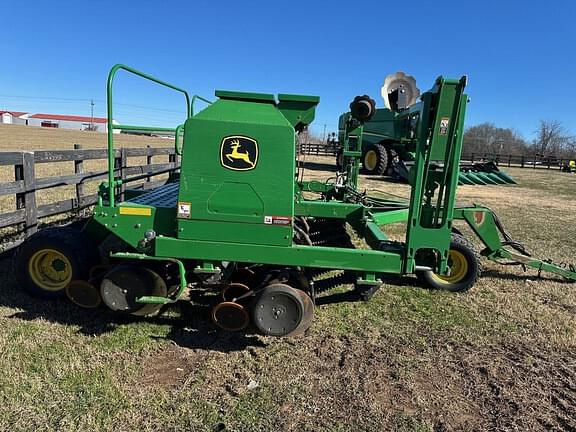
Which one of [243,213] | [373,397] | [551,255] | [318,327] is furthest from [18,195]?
[551,255]

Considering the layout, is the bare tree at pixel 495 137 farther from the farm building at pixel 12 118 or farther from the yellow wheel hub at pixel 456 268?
the farm building at pixel 12 118

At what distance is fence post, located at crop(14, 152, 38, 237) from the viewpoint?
5301 mm

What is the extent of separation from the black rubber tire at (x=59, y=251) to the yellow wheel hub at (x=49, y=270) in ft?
0.09

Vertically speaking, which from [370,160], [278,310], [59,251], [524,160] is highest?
[524,160]

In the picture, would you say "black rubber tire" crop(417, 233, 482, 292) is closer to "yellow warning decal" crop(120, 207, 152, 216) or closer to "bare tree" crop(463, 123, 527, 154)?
"yellow warning decal" crop(120, 207, 152, 216)

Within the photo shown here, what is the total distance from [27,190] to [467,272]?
16.9ft

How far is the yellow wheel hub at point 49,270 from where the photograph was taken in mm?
3861

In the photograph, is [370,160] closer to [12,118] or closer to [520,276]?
[520,276]

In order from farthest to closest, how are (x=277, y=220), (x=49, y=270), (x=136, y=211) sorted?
(x=49, y=270) < (x=136, y=211) < (x=277, y=220)

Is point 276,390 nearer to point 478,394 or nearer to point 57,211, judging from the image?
point 478,394

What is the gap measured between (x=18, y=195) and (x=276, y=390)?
4201mm

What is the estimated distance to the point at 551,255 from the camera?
261 inches

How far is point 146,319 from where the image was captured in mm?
3781

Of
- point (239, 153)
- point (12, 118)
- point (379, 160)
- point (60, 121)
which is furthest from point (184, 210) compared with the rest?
point (12, 118)
